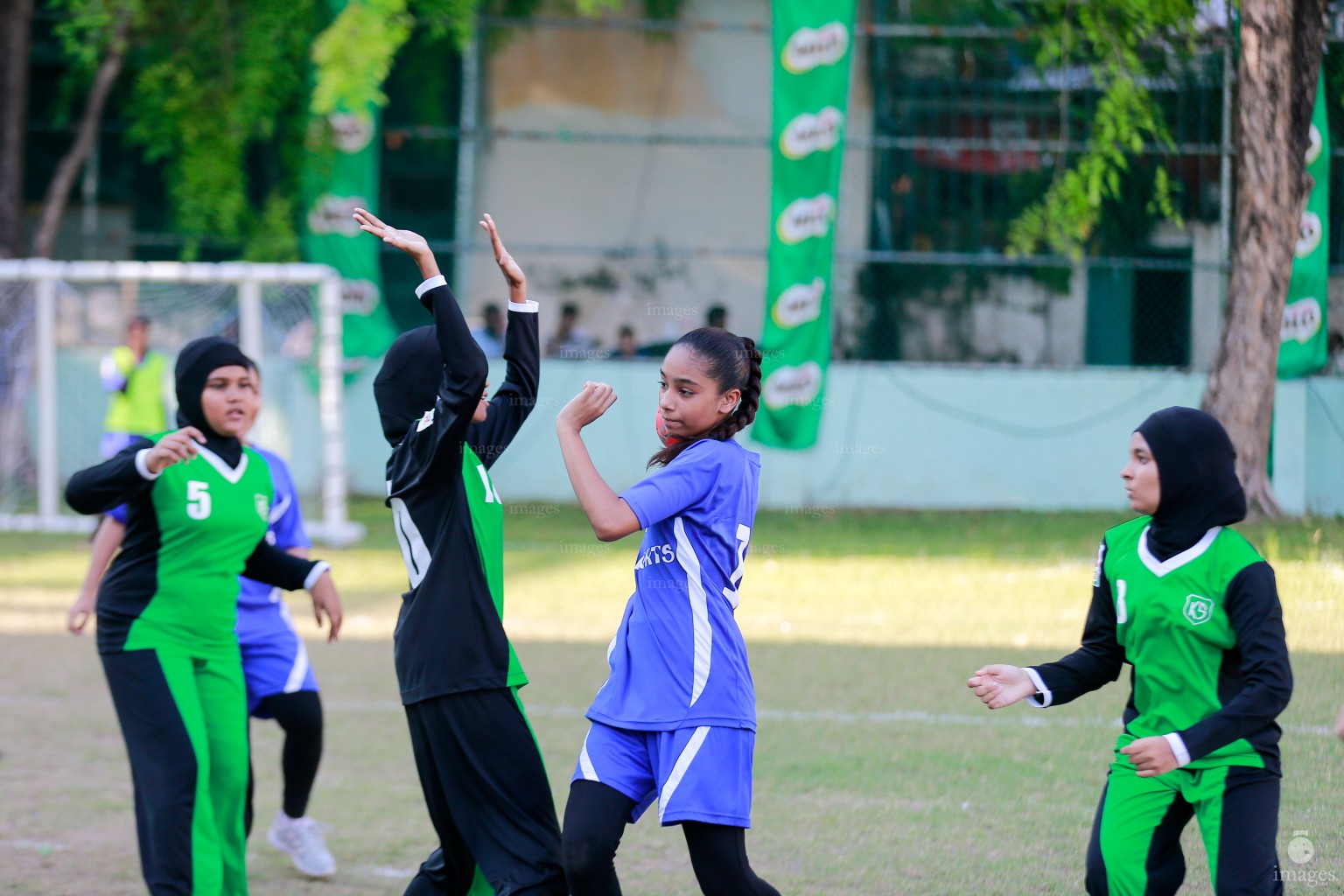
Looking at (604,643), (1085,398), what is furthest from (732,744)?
(1085,398)

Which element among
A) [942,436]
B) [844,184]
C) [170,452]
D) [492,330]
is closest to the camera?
[170,452]

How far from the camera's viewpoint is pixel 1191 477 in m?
3.40

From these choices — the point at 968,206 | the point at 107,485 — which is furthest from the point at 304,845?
the point at 968,206

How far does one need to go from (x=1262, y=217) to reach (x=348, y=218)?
33.3 ft

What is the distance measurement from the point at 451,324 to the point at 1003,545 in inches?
408

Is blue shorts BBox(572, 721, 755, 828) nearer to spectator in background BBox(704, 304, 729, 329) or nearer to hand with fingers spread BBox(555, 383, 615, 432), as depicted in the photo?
hand with fingers spread BBox(555, 383, 615, 432)

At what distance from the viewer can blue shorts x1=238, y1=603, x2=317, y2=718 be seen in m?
4.87

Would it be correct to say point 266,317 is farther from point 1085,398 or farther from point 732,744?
point 732,744

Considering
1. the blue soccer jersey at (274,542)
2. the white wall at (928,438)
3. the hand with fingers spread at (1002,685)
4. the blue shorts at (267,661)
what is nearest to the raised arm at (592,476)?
the hand with fingers spread at (1002,685)

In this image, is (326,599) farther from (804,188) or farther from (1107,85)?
(1107,85)

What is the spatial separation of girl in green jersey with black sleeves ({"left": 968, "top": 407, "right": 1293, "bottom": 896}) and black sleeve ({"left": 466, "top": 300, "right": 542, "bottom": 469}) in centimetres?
145

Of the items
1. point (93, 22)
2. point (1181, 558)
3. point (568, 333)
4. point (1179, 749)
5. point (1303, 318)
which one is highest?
point (93, 22)

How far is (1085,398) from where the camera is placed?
16.4 metres

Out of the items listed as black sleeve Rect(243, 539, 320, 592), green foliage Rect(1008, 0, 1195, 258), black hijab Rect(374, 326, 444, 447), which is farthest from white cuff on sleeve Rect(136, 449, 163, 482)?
green foliage Rect(1008, 0, 1195, 258)
